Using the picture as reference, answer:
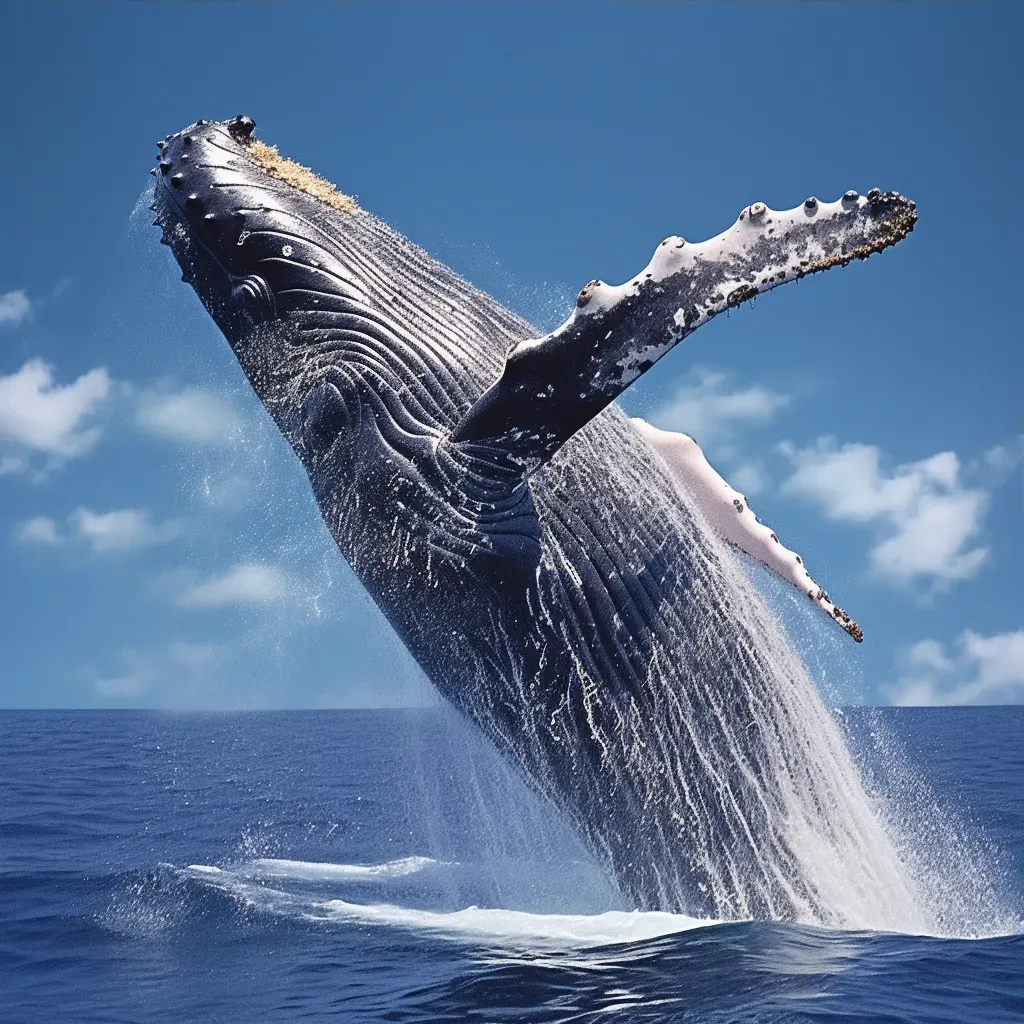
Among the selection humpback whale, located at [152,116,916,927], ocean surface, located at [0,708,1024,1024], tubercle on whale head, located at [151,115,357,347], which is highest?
tubercle on whale head, located at [151,115,357,347]

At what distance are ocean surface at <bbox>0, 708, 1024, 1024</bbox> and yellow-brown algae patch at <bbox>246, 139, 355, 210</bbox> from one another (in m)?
3.82

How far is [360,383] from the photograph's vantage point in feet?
23.6

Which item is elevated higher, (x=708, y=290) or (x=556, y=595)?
(x=708, y=290)

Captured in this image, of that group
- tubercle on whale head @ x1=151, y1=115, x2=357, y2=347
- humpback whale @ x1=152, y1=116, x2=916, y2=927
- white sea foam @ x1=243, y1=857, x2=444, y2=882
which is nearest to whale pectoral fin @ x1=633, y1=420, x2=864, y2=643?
humpback whale @ x1=152, y1=116, x2=916, y2=927

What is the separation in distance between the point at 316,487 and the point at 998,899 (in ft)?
21.9

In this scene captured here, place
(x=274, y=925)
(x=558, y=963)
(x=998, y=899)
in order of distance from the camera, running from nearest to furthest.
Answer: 1. (x=558, y=963)
2. (x=274, y=925)
3. (x=998, y=899)

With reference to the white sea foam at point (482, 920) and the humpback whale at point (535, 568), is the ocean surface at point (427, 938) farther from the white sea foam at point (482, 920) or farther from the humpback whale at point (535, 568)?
the humpback whale at point (535, 568)

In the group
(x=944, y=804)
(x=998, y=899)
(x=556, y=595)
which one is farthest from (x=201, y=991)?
(x=944, y=804)

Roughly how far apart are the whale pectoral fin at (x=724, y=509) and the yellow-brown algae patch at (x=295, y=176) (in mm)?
2759

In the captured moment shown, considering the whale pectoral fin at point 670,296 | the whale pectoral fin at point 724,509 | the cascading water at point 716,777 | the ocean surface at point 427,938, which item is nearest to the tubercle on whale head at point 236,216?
the whale pectoral fin at point 670,296

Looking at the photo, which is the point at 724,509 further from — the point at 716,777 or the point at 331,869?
the point at 331,869

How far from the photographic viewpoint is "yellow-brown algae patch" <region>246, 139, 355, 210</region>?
795 cm

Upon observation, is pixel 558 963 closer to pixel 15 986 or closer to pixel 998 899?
pixel 15 986

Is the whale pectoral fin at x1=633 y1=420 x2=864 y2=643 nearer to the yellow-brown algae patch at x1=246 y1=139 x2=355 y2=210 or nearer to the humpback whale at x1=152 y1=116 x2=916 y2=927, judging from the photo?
the humpback whale at x1=152 y1=116 x2=916 y2=927
